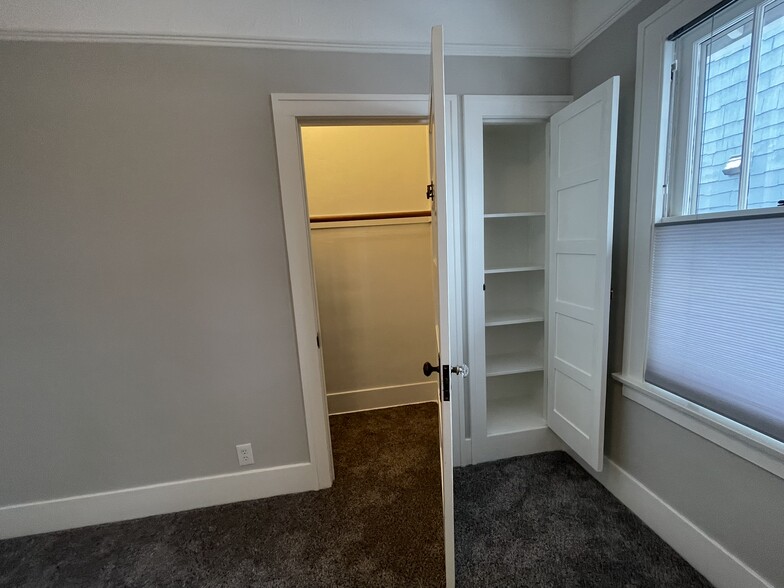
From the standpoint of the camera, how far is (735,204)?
43.0 inches

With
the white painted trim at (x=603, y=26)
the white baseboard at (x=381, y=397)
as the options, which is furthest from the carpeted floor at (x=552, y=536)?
the white painted trim at (x=603, y=26)

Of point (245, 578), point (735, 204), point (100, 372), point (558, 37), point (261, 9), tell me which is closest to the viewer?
point (735, 204)

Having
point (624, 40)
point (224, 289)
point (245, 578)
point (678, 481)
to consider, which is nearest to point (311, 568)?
point (245, 578)

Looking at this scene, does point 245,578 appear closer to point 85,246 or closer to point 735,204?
point 85,246

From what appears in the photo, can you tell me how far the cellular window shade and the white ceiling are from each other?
1119 mm

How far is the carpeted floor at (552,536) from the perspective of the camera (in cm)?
124

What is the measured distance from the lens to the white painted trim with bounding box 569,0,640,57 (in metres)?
1.35

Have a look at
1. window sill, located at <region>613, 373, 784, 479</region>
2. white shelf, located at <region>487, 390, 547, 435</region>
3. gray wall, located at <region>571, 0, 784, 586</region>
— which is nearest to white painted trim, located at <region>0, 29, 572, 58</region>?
gray wall, located at <region>571, 0, 784, 586</region>

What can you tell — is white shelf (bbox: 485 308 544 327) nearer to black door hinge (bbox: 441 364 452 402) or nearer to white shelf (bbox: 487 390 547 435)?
white shelf (bbox: 487 390 547 435)

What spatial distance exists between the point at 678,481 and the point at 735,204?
114 cm

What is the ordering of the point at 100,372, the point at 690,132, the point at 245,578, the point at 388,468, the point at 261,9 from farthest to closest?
the point at 388,468, the point at 100,372, the point at 261,9, the point at 245,578, the point at 690,132

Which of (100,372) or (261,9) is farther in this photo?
(100,372)

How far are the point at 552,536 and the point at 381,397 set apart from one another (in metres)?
1.49

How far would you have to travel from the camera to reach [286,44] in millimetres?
1459
